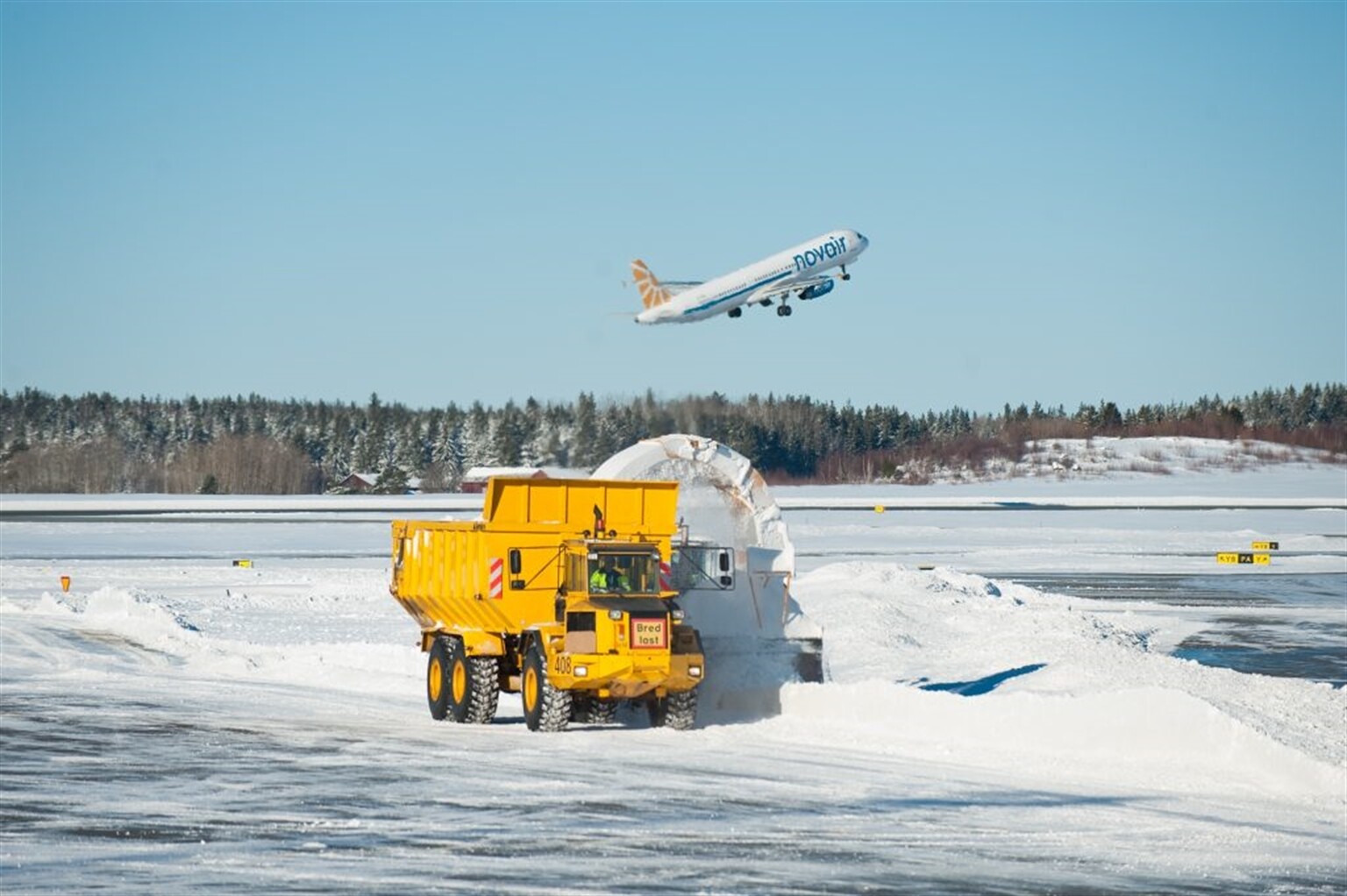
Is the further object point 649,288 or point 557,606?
point 649,288

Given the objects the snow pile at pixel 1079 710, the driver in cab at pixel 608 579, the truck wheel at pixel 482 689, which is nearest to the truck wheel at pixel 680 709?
the snow pile at pixel 1079 710

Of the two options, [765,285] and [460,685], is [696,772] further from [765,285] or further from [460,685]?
[765,285]

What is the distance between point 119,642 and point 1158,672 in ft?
64.5

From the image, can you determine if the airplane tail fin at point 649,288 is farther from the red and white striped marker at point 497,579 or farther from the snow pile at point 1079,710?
the red and white striped marker at point 497,579

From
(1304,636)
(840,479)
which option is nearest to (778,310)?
(840,479)

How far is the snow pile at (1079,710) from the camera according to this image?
1828cm

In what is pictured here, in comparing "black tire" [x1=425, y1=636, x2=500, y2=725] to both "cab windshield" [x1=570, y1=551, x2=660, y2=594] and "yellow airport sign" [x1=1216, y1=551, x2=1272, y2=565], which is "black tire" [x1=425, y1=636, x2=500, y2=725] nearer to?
"cab windshield" [x1=570, y1=551, x2=660, y2=594]

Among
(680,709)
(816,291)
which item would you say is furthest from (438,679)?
(816,291)

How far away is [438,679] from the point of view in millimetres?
23797

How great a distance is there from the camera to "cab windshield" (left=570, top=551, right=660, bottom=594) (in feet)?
68.3

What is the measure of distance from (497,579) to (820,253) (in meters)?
62.8

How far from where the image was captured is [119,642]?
1300 inches

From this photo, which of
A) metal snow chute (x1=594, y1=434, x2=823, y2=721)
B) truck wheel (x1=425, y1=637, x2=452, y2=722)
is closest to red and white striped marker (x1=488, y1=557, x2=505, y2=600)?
truck wheel (x1=425, y1=637, x2=452, y2=722)

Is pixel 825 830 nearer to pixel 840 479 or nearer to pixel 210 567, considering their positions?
pixel 210 567
